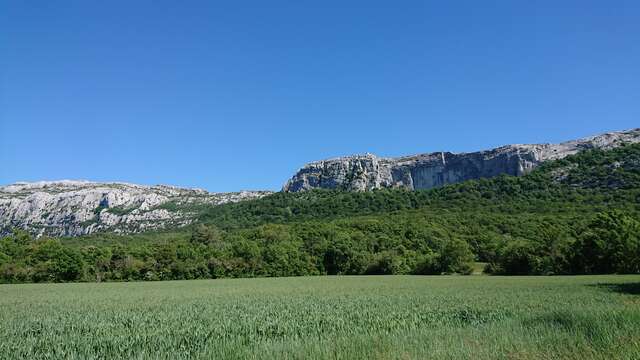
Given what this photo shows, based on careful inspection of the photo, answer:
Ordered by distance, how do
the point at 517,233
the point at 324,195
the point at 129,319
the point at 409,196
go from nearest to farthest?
1. the point at 129,319
2. the point at 517,233
3. the point at 409,196
4. the point at 324,195

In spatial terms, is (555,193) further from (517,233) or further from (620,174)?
(517,233)

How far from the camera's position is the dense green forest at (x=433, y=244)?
67.6m

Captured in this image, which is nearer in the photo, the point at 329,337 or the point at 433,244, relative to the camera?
the point at 329,337

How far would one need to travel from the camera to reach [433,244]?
94062 mm

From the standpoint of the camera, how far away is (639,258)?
2360 inches

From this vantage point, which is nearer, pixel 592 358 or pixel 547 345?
pixel 592 358

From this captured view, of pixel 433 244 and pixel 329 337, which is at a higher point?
pixel 329 337

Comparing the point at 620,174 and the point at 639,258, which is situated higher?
the point at 620,174

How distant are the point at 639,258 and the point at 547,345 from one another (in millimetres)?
62614

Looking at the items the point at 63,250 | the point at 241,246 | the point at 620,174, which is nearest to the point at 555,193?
the point at 620,174

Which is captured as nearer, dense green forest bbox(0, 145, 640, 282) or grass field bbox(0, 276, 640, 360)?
grass field bbox(0, 276, 640, 360)

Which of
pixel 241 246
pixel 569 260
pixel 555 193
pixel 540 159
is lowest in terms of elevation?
pixel 569 260

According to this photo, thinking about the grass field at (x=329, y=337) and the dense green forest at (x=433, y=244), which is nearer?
the grass field at (x=329, y=337)

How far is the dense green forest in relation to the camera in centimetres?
6756
